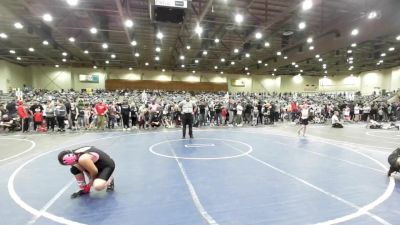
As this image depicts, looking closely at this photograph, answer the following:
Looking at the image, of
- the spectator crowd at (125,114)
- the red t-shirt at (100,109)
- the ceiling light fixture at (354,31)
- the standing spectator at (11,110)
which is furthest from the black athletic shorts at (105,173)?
the ceiling light fixture at (354,31)

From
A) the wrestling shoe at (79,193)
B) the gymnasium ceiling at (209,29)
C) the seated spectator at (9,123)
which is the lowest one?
the wrestling shoe at (79,193)

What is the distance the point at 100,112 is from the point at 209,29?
9957mm

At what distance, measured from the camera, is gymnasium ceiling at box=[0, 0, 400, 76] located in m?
14.1

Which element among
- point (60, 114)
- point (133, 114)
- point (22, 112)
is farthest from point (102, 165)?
point (22, 112)

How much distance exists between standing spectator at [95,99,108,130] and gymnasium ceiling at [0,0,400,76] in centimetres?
489

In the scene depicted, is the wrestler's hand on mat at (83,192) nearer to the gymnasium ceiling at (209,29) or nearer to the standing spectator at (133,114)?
the gymnasium ceiling at (209,29)

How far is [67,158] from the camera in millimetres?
4039

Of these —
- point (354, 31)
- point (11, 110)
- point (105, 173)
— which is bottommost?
point (105, 173)

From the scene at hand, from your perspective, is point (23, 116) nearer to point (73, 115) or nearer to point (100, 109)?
point (73, 115)

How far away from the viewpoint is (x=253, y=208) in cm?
396

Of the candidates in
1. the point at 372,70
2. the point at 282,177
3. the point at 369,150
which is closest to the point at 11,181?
the point at 282,177

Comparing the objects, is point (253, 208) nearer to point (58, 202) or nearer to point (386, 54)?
point (58, 202)

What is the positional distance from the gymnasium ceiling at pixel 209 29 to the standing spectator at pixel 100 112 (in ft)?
16.0

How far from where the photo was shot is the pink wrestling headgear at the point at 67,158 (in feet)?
13.2
